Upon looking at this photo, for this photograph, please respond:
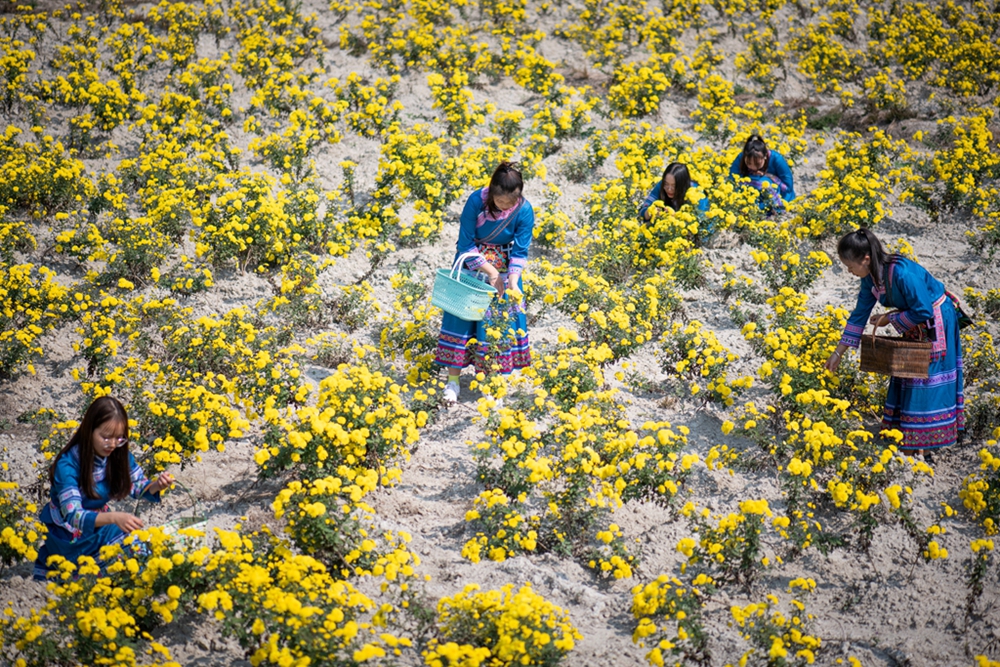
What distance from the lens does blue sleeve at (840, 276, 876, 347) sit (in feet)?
17.2

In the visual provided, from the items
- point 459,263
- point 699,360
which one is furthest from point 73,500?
Answer: point 699,360

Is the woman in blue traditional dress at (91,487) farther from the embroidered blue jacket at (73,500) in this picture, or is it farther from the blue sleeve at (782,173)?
the blue sleeve at (782,173)

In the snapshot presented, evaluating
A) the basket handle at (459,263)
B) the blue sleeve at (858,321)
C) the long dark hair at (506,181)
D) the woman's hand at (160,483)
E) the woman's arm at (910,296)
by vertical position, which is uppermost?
the long dark hair at (506,181)

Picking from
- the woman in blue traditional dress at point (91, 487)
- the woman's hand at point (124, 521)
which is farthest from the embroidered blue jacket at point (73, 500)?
the woman's hand at point (124, 521)

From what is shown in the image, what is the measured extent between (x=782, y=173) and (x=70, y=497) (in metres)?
6.50

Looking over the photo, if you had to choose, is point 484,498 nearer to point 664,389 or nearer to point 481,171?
point 664,389

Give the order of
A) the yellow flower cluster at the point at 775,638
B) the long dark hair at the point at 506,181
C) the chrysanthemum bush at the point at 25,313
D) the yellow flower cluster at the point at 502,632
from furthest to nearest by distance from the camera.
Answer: the chrysanthemum bush at the point at 25,313
the long dark hair at the point at 506,181
the yellow flower cluster at the point at 775,638
the yellow flower cluster at the point at 502,632

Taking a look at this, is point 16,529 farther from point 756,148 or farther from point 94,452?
point 756,148

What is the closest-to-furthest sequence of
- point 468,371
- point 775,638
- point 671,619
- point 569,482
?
point 775,638, point 671,619, point 569,482, point 468,371

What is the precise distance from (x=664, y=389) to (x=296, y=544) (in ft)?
9.57

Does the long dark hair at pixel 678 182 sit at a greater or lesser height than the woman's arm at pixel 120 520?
greater

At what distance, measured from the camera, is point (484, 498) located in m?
4.46

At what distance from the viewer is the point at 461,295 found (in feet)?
17.3

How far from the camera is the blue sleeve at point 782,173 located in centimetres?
790
